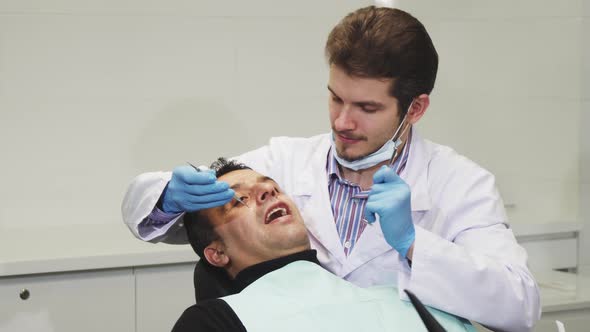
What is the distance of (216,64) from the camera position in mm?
2877

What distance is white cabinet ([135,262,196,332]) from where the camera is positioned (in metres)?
2.47

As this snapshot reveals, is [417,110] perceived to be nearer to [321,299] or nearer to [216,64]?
[321,299]

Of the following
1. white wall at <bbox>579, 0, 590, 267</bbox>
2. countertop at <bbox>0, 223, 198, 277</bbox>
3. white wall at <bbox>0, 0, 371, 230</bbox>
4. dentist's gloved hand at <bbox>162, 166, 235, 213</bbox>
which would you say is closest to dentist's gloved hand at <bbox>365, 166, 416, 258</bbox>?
dentist's gloved hand at <bbox>162, 166, 235, 213</bbox>

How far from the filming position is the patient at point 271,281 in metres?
1.58

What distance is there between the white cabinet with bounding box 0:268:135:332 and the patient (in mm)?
666

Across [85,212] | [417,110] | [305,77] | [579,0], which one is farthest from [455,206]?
[579,0]

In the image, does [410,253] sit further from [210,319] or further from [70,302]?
[70,302]

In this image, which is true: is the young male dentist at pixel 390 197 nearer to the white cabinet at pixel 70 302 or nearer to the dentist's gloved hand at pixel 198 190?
the dentist's gloved hand at pixel 198 190

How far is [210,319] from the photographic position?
1.54 meters

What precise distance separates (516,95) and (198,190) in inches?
77.4

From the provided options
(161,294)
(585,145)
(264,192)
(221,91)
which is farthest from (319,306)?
(585,145)

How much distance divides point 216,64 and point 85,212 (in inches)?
29.1

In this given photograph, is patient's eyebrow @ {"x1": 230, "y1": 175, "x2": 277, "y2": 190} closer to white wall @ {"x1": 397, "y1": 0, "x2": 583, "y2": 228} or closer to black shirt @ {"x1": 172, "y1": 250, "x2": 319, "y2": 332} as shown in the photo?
black shirt @ {"x1": 172, "y1": 250, "x2": 319, "y2": 332}

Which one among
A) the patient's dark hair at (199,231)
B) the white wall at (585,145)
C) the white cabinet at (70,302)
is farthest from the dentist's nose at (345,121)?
the white wall at (585,145)
